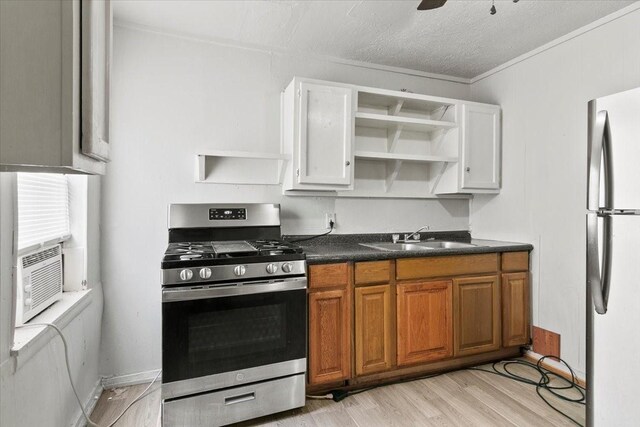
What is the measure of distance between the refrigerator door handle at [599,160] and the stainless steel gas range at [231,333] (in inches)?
57.7

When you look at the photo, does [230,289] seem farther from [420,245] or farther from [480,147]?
[480,147]

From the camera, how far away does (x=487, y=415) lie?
195cm

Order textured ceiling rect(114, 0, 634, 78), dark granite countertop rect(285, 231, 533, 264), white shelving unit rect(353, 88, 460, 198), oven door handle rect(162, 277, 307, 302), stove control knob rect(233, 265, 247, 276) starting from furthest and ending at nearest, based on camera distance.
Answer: white shelving unit rect(353, 88, 460, 198), dark granite countertop rect(285, 231, 533, 264), textured ceiling rect(114, 0, 634, 78), stove control knob rect(233, 265, 247, 276), oven door handle rect(162, 277, 307, 302)

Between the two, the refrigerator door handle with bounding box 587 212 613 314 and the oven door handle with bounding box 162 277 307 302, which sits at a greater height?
the refrigerator door handle with bounding box 587 212 613 314

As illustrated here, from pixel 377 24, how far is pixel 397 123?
750 millimetres

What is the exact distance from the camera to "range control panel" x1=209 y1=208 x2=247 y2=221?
2350 millimetres

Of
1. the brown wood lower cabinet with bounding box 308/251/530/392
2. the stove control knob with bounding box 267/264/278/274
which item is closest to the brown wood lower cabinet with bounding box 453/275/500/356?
the brown wood lower cabinet with bounding box 308/251/530/392

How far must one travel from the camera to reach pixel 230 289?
6.01 ft

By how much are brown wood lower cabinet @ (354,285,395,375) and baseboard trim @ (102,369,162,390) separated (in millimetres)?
1415

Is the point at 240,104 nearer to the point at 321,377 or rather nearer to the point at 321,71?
the point at 321,71

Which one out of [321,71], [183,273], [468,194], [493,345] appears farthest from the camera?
[468,194]

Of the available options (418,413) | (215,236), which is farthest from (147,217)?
(418,413)

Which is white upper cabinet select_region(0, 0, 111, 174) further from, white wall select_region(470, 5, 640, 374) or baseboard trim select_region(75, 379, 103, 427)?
white wall select_region(470, 5, 640, 374)

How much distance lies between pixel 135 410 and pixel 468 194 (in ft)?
9.71
